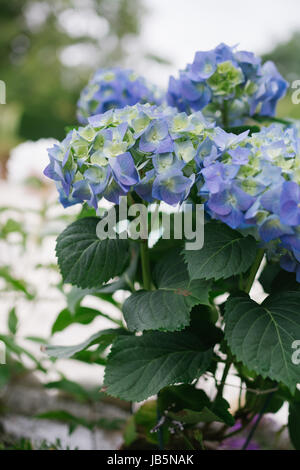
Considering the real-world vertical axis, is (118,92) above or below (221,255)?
above

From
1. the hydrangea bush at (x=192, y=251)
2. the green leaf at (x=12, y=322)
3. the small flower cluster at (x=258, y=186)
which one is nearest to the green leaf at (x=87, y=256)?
the hydrangea bush at (x=192, y=251)

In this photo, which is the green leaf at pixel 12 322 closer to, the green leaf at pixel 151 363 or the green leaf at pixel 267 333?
the green leaf at pixel 151 363

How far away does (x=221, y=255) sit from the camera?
20.1 inches

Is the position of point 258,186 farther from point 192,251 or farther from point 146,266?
point 146,266

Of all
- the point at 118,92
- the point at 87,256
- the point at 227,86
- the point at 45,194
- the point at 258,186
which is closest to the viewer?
the point at 258,186

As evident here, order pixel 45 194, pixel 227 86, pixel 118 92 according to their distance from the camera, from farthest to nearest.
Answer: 1. pixel 45 194
2. pixel 118 92
3. pixel 227 86

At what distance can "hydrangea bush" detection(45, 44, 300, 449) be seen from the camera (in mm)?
465

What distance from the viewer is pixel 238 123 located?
746 mm

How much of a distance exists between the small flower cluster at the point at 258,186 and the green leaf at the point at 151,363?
17 cm

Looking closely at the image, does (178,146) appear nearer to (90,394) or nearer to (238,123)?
(238,123)

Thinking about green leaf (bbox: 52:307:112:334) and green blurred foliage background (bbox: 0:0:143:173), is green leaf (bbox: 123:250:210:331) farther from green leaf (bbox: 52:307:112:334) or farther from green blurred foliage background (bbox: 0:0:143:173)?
green blurred foliage background (bbox: 0:0:143:173)

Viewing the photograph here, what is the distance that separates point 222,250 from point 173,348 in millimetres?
143

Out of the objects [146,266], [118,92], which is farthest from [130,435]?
[118,92]

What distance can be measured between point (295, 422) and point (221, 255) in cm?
30
